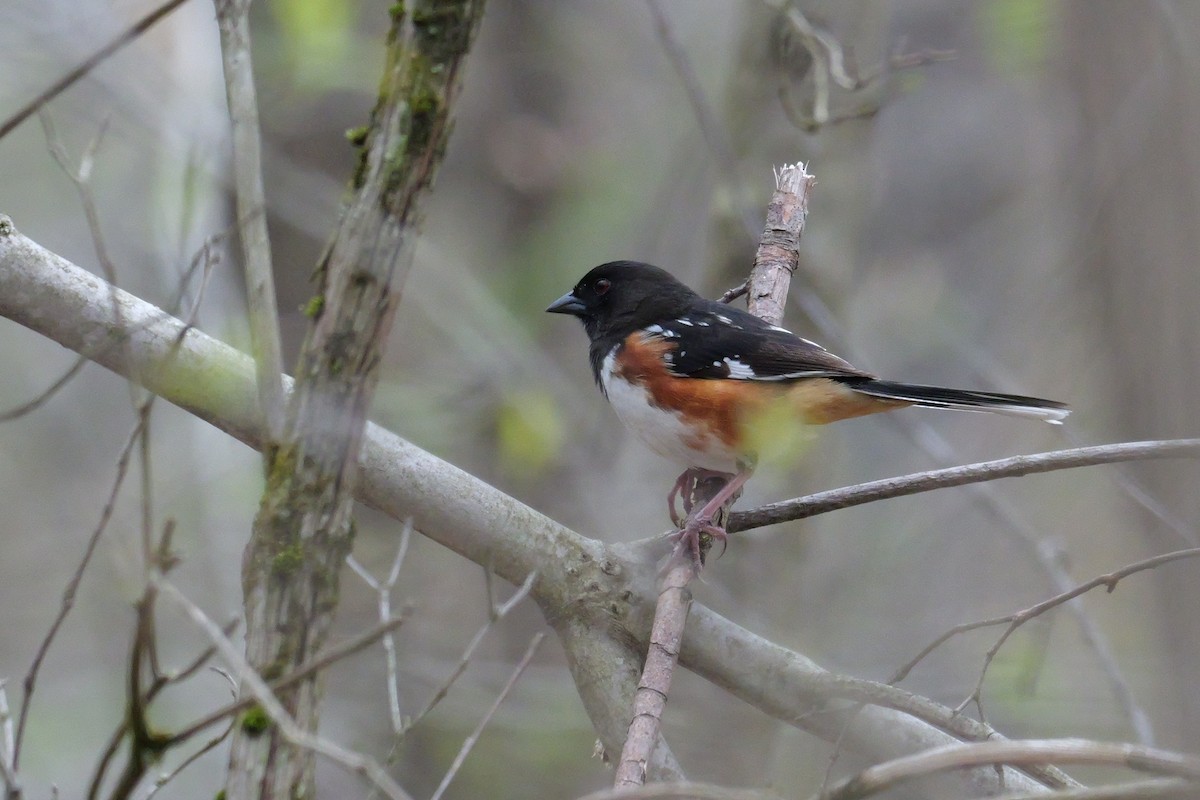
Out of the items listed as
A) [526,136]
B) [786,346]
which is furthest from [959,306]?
[786,346]

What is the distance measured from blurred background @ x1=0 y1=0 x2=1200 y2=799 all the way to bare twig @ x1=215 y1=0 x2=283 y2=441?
61.1 inches

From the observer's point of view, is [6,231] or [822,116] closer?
[6,231]

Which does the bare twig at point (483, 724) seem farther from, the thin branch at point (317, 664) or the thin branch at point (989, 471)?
the thin branch at point (989, 471)

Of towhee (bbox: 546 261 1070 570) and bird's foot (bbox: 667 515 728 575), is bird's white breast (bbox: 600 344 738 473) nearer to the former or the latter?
towhee (bbox: 546 261 1070 570)

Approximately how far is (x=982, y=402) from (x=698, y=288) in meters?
2.14

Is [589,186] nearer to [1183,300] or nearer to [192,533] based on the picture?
[192,533]

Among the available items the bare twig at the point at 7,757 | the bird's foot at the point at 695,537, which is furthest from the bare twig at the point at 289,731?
the bird's foot at the point at 695,537

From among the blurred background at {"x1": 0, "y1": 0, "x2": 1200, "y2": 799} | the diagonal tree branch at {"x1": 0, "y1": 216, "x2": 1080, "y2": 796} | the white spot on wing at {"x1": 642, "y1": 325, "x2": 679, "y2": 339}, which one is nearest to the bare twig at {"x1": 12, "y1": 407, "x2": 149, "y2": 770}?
the diagonal tree branch at {"x1": 0, "y1": 216, "x2": 1080, "y2": 796}

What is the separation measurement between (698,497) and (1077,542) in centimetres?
494

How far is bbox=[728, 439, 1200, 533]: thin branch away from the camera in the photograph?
74.2 inches

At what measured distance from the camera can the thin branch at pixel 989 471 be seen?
74.2 inches

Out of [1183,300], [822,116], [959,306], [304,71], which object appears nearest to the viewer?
[1183,300]

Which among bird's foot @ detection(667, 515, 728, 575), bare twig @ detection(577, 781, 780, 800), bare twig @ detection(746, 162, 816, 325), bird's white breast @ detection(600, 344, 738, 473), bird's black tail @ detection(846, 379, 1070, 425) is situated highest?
bare twig @ detection(746, 162, 816, 325)

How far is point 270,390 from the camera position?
132cm
